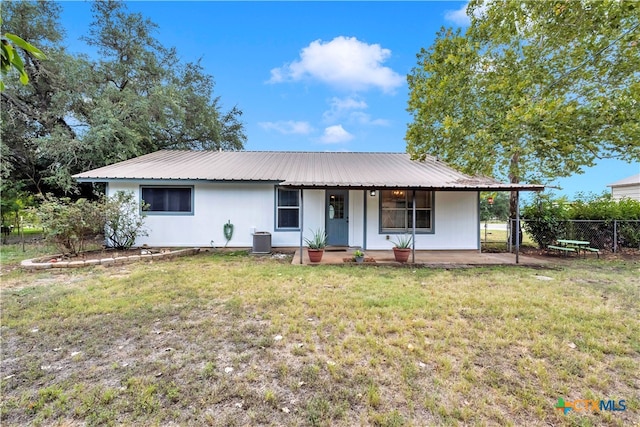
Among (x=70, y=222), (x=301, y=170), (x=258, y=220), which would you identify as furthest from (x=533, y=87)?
(x=70, y=222)

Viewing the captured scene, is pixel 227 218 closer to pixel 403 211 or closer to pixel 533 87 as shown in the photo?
pixel 403 211

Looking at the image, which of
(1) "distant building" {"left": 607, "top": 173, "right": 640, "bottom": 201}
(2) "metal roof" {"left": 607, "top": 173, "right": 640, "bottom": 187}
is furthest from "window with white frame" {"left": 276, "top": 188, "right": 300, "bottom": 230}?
(2) "metal roof" {"left": 607, "top": 173, "right": 640, "bottom": 187}

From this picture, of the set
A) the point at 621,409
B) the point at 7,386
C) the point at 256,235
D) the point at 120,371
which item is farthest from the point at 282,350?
the point at 256,235

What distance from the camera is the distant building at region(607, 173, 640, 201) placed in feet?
56.1

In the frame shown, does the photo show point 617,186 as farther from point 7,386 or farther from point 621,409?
point 7,386

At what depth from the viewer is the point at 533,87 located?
8.25 m

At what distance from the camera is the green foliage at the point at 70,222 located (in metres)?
7.06

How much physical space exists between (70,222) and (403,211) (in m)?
9.00

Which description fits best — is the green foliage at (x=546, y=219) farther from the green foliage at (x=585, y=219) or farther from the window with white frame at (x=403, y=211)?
the window with white frame at (x=403, y=211)

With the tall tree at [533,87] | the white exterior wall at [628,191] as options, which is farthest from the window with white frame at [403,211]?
the white exterior wall at [628,191]

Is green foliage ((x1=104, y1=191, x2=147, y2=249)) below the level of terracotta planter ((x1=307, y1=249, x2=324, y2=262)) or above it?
above

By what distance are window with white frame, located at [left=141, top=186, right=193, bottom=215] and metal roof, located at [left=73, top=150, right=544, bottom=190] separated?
19.6 inches

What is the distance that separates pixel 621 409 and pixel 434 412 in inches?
59.5

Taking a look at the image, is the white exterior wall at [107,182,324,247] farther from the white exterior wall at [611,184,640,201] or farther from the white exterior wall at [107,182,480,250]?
the white exterior wall at [611,184,640,201]
